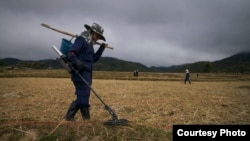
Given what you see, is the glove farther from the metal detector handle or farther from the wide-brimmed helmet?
the wide-brimmed helmet

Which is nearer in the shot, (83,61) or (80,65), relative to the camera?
(80,65)

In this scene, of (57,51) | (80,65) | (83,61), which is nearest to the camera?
(80,65)

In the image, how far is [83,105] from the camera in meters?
6.30

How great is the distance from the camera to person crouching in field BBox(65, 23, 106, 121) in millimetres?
6137

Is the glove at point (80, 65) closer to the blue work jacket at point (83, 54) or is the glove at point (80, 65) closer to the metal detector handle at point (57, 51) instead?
the blue work jacket at point (83, 54)

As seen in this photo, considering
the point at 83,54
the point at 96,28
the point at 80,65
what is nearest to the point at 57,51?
the point at 83,54

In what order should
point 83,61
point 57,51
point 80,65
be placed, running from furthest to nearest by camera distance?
point 83,61
point 57,51
point 80,65

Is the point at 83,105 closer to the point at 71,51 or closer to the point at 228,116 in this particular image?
the point at 71,51

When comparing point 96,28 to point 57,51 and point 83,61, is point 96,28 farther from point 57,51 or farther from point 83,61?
point 57,51

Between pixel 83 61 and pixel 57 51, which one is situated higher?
pixel 57 51

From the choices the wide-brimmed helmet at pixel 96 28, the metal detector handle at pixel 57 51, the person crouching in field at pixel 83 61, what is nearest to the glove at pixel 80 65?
the person crouching in field at pixel 83 61

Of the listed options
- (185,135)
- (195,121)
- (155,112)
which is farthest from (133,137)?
(155,112)

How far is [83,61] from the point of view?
6.35 meters

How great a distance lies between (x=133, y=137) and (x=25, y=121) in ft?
7.68
